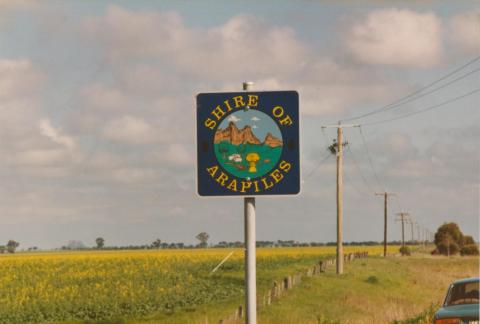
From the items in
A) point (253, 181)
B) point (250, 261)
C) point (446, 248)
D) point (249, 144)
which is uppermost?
point (249, 144)

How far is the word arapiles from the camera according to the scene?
9305 mm

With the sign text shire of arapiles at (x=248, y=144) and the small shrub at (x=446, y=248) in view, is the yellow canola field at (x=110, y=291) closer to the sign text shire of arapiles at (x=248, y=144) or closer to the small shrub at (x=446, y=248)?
the sign text shire of arapiles at (x=248, y=144)

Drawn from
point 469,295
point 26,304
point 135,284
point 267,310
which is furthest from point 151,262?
point 469,295

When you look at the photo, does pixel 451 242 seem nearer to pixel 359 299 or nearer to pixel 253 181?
pixel 359 299

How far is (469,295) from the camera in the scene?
44.9 ft

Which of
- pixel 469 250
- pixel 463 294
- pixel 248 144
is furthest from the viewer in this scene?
pixel 469 250

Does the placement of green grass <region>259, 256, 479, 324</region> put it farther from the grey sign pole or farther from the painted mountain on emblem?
the painted mountain on emblem

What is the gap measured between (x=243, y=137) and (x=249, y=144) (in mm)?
110

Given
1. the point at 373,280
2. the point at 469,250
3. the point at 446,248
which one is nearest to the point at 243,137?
the point at 373,280

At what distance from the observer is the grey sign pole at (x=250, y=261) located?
9500 mm

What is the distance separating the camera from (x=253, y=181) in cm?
931

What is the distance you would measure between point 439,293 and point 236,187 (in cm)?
2780

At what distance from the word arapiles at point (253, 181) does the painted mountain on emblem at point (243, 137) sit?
0.27 metres

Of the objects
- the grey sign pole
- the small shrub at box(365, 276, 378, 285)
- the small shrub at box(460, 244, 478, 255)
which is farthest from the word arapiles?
the small shrub at box(460, 244, 478, 255)
